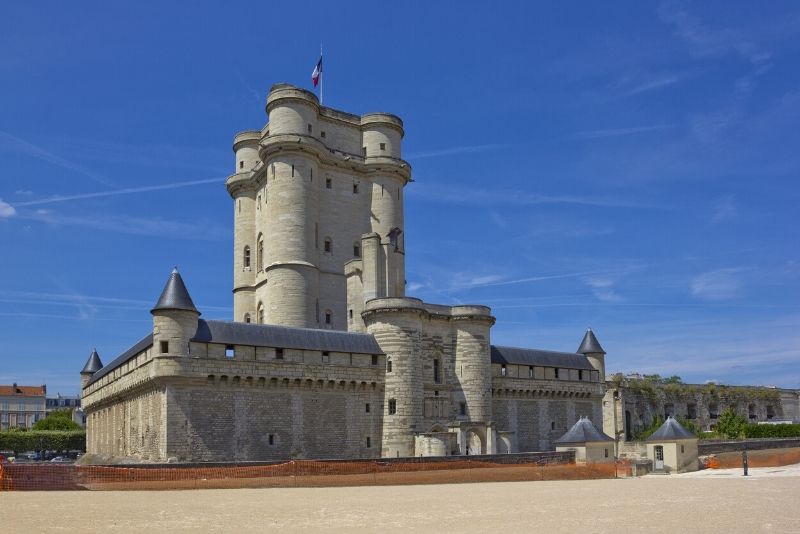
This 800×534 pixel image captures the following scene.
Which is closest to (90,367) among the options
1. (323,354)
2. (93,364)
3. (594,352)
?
(93,364)

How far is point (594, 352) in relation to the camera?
172 ft

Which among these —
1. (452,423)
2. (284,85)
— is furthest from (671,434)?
(284,85)

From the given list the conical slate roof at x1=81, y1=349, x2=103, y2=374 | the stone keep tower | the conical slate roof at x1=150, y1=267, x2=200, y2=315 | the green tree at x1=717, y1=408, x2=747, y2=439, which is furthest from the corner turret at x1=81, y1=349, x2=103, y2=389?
the green tree at x1=717, y1=408, x2=747, y2=439

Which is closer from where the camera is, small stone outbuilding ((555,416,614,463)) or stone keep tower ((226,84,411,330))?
small stone outbuilding ((555,416,614,463))

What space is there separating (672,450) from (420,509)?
2171 cm

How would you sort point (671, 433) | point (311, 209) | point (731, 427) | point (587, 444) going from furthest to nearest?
point (731, 427) < point (311, 209) < point (671, 433) < point (587, 444)

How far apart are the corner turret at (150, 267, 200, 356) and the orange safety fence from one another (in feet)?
22.8

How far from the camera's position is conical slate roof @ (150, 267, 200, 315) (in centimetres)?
3419

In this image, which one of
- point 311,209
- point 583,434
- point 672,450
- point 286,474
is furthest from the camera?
point 311,209

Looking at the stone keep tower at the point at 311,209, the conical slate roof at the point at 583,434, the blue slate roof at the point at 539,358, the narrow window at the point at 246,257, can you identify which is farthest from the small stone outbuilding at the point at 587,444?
the narrow window at the point at 246,257

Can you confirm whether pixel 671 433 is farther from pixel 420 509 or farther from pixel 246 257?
pixel 246 257

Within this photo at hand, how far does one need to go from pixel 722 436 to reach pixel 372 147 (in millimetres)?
30575

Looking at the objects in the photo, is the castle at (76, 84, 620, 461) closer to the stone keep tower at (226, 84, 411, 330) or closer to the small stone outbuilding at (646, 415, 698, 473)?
the stone keep tower at (226, 84, 411, 330)

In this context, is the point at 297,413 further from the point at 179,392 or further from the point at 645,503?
the point at 645,503
